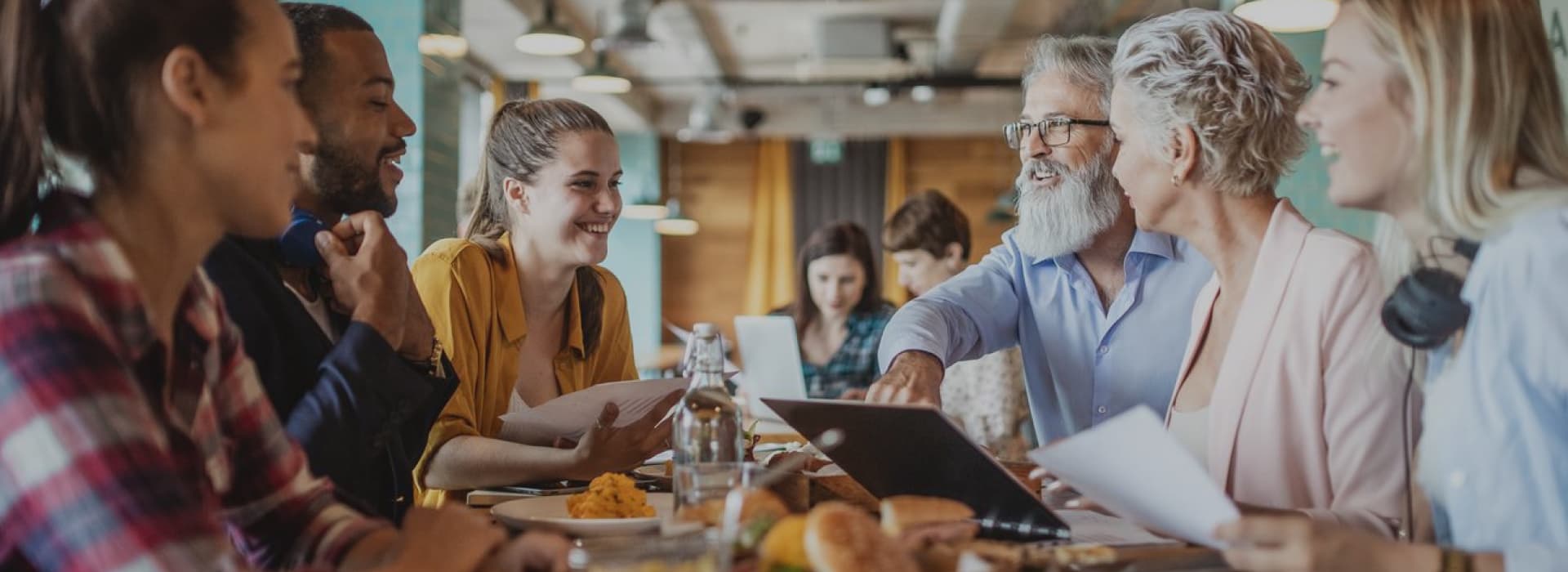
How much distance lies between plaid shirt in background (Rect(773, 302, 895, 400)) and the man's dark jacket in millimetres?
3570

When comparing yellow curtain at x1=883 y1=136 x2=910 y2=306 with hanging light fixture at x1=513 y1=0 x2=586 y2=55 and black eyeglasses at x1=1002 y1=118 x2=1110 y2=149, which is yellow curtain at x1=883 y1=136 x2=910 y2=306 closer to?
hanging light fixture at x1=513 y1=0 x2=586 y2=55

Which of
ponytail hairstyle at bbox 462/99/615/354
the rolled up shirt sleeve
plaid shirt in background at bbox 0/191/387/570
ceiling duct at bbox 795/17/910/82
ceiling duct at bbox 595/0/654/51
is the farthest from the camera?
ceiling duct at bbox 795/17/910/82

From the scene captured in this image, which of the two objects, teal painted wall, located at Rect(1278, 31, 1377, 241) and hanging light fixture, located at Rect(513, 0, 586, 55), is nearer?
teal painted wall, located at Rect(1278, 31, 1377, 241)

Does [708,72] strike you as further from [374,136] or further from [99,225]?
[99,225]

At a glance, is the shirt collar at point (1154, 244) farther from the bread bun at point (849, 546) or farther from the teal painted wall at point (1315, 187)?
the teal painted wall at point (1315, 187)

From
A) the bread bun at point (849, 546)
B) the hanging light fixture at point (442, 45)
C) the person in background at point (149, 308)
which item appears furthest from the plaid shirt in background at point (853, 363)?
the bread bun at point (849, 546)

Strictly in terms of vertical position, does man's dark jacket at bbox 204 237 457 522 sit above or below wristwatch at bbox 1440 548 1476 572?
above

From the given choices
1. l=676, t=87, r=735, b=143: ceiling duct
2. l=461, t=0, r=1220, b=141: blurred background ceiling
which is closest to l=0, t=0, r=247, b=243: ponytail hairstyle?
l=461, t=0, r=1220, b=141: blurred background ceiling

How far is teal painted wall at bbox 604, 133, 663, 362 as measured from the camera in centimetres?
1375

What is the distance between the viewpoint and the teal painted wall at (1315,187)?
5398 mm

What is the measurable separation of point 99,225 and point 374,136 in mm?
938

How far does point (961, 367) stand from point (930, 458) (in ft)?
9.74

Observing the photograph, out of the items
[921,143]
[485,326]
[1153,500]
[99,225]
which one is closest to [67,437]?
[99,225]

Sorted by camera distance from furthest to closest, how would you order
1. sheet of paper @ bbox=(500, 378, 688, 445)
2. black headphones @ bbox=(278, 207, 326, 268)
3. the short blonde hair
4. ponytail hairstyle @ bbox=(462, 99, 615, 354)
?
ponytail hairstyle @ bbox=(462, 99, 615, 354), sheet of paper @ bbox=(500, 378, 688, 445), the short blonde hair, black headphones @ bbox=(278, 207, 326, 268)
